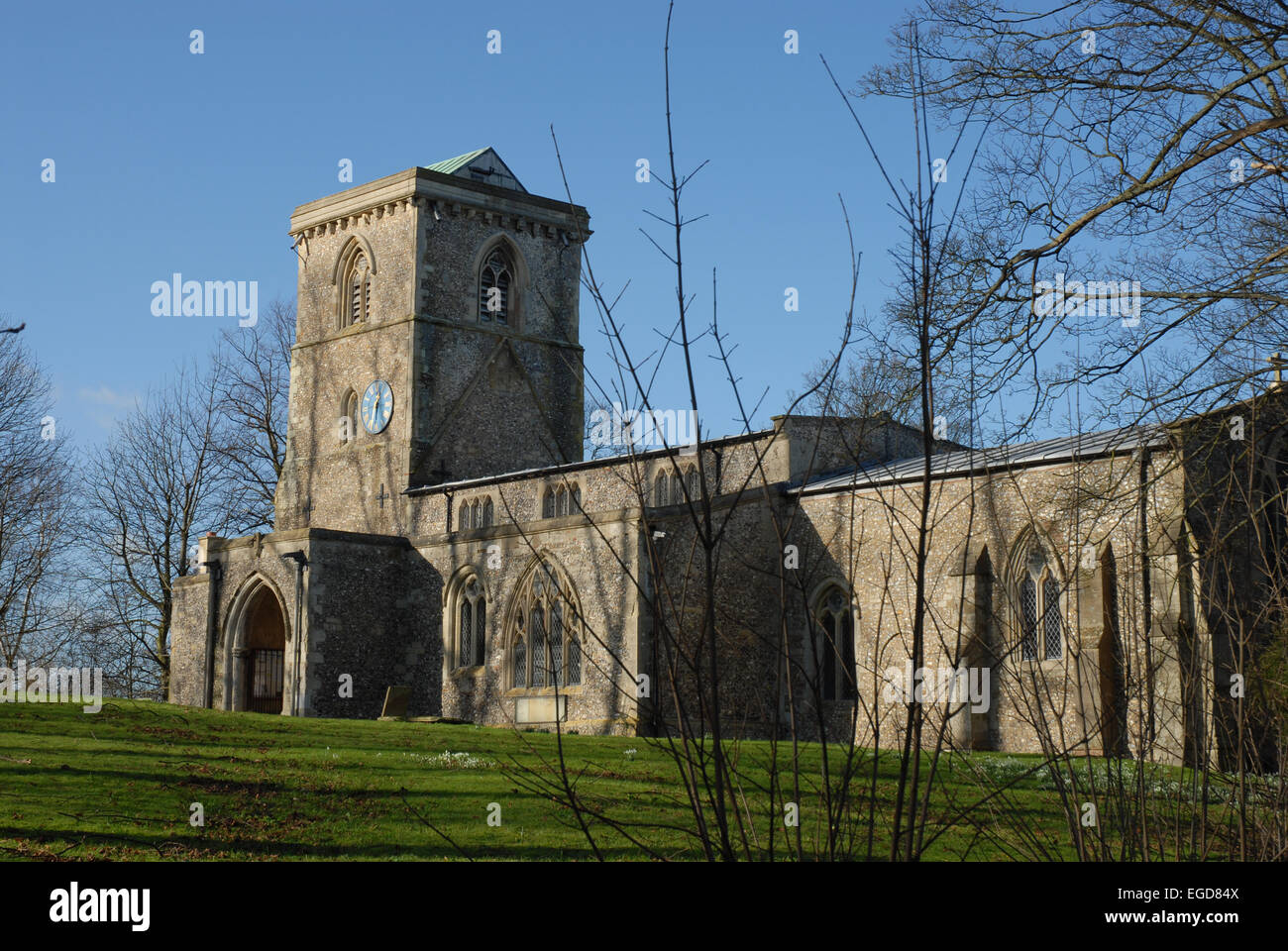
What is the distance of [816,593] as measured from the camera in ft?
85.7

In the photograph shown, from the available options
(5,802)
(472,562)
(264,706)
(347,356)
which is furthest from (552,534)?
(5,802)

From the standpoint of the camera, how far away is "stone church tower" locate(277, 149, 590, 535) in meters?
36.4

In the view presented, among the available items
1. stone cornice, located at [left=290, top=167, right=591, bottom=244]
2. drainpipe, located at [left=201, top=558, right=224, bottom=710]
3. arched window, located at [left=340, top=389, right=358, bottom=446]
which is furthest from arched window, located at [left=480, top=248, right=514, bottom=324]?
drainpipe, located at [left=201, top=558, right=224, bottom=710]

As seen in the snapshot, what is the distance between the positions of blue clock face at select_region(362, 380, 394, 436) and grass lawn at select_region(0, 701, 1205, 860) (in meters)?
18.9

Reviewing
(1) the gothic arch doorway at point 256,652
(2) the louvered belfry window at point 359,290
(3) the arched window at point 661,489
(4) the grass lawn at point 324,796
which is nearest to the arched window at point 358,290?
(2) the louvered belfry window at point 359,290

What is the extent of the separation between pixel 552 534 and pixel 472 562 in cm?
286

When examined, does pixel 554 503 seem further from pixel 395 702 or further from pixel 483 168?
pixel 483 168

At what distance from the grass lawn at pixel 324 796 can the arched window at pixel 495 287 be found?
69.7 ft

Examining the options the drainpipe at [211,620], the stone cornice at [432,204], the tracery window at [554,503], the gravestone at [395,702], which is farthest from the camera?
the stone cornice at [432,204]

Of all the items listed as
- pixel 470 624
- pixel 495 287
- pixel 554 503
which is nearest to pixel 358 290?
pixel 495 287

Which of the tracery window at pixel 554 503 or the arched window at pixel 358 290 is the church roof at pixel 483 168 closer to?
the arched window at pixel 358 290

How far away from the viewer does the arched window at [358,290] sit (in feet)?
126

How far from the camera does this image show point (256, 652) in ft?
105
